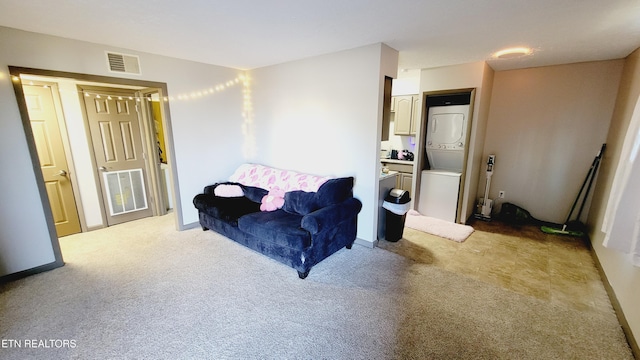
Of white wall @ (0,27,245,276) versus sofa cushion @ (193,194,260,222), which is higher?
white wall @ (0,27,245,276)

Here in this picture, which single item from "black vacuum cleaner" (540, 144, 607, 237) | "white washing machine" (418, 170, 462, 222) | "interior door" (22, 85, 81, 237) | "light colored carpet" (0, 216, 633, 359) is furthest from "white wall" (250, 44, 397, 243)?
"black vacuum cleaner" (540, 144, 607, 237)

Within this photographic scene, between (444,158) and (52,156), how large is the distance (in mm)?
5618

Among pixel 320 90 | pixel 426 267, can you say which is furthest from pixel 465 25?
pixel 426 267

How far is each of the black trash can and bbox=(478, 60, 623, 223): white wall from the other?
215 centimetres

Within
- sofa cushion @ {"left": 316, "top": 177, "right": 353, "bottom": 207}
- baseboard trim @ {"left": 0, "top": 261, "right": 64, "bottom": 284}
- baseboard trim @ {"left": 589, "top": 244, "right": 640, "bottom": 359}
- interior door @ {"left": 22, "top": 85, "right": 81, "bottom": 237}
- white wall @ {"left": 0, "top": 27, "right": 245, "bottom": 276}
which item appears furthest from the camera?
interior door @ {"left": 22, "top": 85, "right": 81, "bottom": 237}

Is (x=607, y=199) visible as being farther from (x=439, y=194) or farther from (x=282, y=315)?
(x=282, y=315)

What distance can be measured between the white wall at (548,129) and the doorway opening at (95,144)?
5.09 meters

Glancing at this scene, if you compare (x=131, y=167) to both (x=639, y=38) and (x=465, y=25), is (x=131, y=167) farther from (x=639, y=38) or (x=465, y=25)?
(x=639, y=38)

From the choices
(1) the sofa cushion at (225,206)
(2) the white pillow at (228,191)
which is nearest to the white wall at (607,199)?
(1) the sofa cushion at (225,206)

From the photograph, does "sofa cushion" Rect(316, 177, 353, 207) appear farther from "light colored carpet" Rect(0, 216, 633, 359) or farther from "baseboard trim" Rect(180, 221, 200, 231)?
"baseboard trim" Rect(180, 221, 200, 231)

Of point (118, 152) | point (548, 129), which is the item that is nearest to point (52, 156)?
point (118, 152)

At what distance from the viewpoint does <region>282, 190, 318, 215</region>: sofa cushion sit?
2836 millimetres

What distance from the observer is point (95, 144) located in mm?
3609

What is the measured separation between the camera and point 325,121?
10.8 ft
